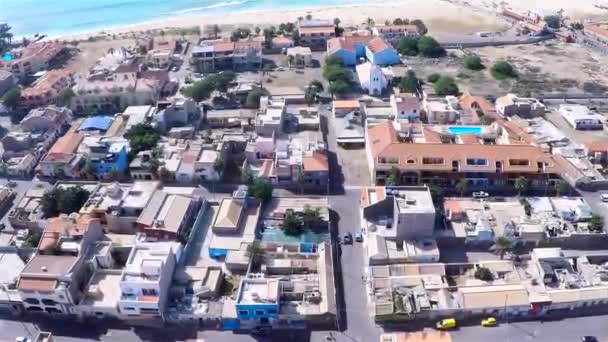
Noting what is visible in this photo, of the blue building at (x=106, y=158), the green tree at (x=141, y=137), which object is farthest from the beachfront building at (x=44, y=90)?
the blue building at (x=106, y=158)

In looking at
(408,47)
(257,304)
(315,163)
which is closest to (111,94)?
(315,163)

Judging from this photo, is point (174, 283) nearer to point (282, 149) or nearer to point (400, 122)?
point (282, 149)

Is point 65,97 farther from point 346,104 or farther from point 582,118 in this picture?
point 582,118

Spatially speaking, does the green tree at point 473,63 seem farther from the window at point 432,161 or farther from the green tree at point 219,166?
the green tree at point 219,166

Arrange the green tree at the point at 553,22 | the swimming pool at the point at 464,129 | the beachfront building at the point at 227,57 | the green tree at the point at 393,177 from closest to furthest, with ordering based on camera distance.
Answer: the green tree at the point at 393,177
the swimming pool at the point at 464,129
the beachfront building at the point at 227,57
the green tree at the point at 553,22

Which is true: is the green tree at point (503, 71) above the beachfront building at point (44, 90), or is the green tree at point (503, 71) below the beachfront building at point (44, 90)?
below

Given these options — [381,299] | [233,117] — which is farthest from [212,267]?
[233,117]

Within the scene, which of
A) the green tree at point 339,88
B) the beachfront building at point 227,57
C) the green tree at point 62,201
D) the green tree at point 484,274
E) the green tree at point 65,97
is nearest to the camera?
the green tree at point 484,274
